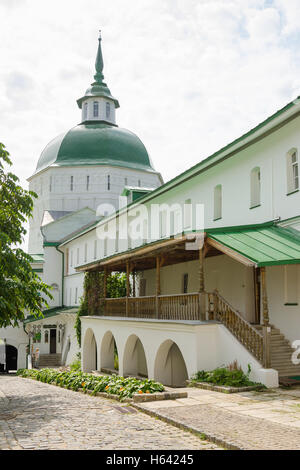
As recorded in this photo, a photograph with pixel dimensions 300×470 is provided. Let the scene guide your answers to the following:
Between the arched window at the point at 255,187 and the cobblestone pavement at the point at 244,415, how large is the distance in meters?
6.79


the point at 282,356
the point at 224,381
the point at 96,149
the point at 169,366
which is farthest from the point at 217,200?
the point at 96,149

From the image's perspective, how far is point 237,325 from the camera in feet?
41.3

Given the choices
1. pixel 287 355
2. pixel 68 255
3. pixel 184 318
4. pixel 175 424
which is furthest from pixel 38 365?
pixel 175 424

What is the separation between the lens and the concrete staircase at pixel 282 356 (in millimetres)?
12461

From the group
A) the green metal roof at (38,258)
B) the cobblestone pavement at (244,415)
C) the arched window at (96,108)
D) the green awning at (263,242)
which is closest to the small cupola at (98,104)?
the arched window at (96,108)

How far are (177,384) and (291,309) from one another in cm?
516

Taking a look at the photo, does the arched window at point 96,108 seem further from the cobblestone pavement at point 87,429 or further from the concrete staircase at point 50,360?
the cobblestone pavement at point 87,429

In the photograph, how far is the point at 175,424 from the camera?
7.93 metres

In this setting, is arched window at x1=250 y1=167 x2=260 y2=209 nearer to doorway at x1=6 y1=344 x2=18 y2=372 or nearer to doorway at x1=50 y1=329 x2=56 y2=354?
doorway at x1=50 y1=329 x2=56 y2=354

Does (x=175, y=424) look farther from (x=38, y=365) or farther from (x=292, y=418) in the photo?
(x=38, y=365)

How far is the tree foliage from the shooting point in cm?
1163

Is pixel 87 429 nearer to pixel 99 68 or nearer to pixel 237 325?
pixel 237 325

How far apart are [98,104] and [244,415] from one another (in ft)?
155

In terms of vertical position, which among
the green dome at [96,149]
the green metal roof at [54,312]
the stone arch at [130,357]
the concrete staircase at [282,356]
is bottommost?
the stone arch at [130,357]
